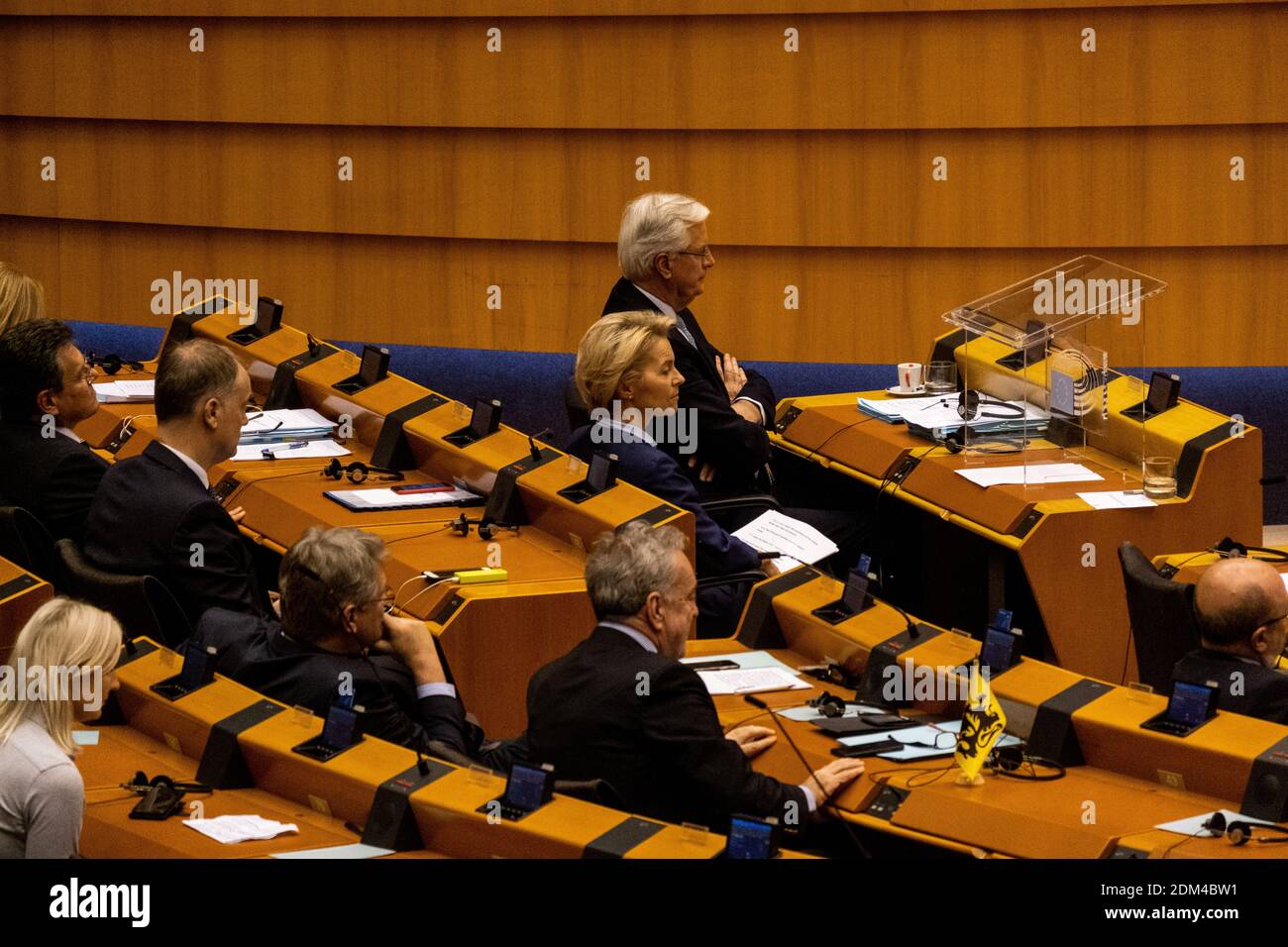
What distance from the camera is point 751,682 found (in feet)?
12.6

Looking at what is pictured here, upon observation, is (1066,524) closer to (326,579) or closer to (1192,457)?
(1192,457)

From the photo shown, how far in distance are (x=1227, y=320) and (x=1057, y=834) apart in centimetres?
439

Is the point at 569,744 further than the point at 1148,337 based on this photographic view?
No

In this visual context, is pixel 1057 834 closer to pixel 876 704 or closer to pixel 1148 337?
pixel 876 704

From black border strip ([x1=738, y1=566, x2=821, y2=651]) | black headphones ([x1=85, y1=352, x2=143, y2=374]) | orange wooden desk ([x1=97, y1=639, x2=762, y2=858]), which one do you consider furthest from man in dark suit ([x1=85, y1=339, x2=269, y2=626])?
black headphones ([x1=85, y1=352, x2=143, y2=374])

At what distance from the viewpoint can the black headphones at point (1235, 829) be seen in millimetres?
2805

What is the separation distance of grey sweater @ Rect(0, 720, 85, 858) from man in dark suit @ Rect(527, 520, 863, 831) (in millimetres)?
796

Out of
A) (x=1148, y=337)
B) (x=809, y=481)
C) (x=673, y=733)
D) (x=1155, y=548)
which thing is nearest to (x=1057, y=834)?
(x=673, y=733)

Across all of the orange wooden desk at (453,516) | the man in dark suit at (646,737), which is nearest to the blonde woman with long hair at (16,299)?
the orange wooden desk at (453,516)

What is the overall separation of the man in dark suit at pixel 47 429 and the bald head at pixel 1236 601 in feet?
8.98

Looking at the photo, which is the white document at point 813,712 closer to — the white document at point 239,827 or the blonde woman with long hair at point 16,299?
the white document at point 239,827

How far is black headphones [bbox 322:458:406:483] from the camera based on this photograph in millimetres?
5078

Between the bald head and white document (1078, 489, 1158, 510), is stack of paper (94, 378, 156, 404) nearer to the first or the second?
white document (1078, 489, 1158, 510)

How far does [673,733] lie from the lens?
10.1ft
